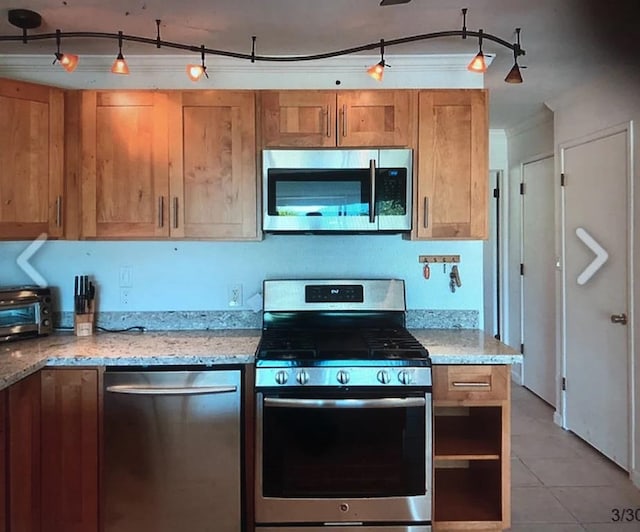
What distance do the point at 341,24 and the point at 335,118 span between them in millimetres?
422

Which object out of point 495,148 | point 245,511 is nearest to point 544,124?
point 495,148

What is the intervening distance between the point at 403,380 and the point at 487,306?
3.48m

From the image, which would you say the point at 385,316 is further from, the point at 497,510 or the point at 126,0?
the point at 126,0

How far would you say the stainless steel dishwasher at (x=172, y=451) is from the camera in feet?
7.24

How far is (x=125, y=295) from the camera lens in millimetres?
2863

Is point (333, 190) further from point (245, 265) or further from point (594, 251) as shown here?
point (594, 251)

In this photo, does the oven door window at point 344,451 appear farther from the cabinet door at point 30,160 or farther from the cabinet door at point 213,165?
the cabinet door at point 30,160

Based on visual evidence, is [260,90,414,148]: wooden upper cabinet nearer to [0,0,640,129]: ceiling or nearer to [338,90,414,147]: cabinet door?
[338,90,414,147]: cabinet door

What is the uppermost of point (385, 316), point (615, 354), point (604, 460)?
point (385, 316)

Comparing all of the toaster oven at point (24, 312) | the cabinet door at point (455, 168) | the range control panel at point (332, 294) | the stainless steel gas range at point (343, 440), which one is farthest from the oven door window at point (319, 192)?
the toaster oven at point (24, 312)

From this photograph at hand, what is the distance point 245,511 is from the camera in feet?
7.34

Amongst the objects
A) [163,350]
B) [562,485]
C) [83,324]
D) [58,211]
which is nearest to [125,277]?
[83,324]

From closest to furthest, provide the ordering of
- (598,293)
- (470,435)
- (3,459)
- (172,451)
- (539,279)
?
(3,459) → (172,451) → (470,435) → (598,293) → (539,279)

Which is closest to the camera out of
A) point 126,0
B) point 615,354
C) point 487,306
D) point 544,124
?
point 126,0
